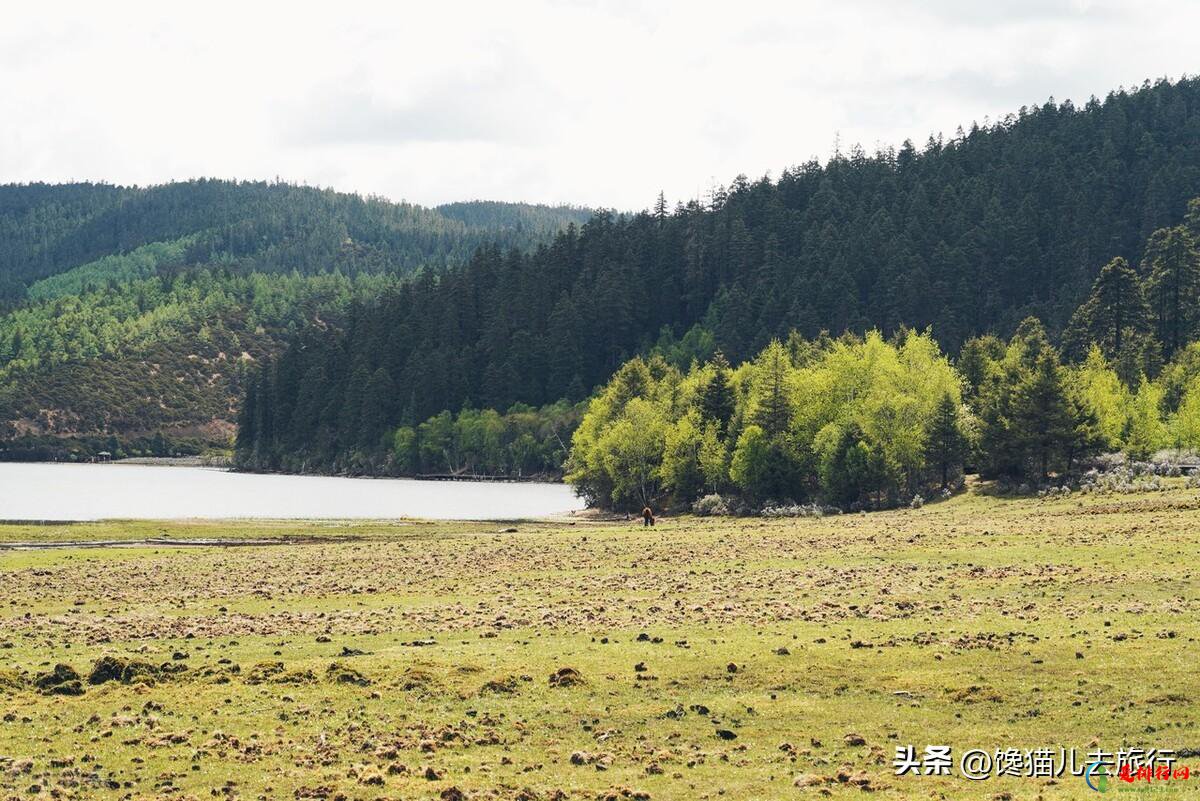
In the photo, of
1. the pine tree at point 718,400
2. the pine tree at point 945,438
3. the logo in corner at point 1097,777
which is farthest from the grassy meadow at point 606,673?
the pine tree at point 718,400

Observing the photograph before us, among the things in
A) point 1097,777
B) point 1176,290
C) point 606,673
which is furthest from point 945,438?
point 1176,290

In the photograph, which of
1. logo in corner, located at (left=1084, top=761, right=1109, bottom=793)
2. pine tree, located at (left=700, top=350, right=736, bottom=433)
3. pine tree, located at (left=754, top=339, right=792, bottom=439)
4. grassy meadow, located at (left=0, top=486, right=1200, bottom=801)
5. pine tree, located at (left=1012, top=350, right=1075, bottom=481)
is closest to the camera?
logo in corner, located at (left=1084, top=761, right=1109, bottom=793)

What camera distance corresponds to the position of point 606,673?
3316 cm

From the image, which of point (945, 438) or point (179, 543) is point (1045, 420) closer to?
point (945, 438)

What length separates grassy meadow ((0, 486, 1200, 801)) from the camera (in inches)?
965

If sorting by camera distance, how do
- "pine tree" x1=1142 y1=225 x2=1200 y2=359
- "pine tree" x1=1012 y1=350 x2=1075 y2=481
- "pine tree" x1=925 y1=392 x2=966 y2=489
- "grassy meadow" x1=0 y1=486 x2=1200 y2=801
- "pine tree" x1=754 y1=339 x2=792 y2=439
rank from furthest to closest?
"pine tree" x1=1142 y1=225 x2=1200 y2=359 < "pine tree" x1=754 y1=339 x2=792 y2=439 < "pine tree" x1=925 y1=392 x2=966 y2=489 < "pine tree" x1=1012 y1=350 x2=1075 y2=481 < "grassy meadow" x1=0 y1=486 x2=1200 y2=801

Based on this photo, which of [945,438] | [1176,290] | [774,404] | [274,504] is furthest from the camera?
[1176,290]

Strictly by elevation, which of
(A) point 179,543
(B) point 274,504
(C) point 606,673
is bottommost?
(B) point 274,504

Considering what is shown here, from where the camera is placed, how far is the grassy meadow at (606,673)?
24.5 meters

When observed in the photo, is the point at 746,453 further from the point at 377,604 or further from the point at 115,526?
the point at 377,604

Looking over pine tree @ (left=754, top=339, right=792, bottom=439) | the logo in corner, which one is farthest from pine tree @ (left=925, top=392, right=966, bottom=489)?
the logo in corner

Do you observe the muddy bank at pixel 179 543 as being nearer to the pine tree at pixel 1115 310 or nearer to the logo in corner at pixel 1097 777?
the logo in corner at pixel 1097 777

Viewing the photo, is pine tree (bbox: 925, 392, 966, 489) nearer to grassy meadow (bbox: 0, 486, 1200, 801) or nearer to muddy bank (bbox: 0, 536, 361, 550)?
grassy meadow (bbox: 0, 486, 1200, 801)

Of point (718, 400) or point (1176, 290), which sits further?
point (1176, 290)
